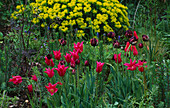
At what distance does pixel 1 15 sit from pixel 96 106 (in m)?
5.15

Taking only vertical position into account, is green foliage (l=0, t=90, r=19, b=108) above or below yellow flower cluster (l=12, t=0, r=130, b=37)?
below

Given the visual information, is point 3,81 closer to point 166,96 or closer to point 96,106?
point 96,106

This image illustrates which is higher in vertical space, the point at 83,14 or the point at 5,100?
the point at 83,14

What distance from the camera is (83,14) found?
534 centimetres

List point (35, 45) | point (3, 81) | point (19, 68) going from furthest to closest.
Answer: point (35, 45)
point (19, 68)
point (3, 81)

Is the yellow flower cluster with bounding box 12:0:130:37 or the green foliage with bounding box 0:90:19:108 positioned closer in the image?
the green foliage with bounding box 0:90:19:108

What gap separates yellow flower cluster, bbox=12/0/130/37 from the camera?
5082 mm

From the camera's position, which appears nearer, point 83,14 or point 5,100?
point 5,100

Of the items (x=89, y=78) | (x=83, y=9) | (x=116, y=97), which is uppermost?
(x=83, y=9)

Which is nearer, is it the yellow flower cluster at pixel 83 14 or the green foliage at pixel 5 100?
the green foliage at pixel 5 100

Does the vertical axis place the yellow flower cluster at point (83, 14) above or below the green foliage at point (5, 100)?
above

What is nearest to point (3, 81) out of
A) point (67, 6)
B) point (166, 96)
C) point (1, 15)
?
point (166, 96)

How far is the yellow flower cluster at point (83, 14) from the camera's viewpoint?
16.7 ft

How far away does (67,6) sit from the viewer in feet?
17.6
